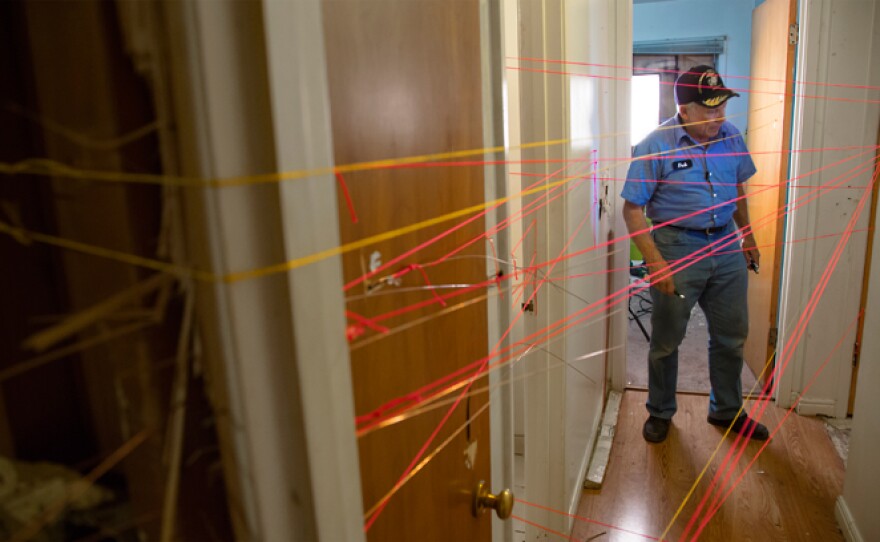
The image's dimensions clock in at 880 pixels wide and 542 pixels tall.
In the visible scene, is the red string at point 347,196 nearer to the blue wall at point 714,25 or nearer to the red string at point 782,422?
the red string at point 782,422

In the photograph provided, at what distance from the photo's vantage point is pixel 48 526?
1.37 ft

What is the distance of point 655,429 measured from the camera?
2.76 m

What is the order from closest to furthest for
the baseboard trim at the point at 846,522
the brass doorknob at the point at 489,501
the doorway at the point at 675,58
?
1. the brass doorknob at the point at 489,501
2. the baseboard trim at the point at 846,522
3. the doorway at the point at 675,58

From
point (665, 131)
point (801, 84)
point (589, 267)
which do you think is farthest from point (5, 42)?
point (801, 84)

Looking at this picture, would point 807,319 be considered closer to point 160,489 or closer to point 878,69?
point 878,69

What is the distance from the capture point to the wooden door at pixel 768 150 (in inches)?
110

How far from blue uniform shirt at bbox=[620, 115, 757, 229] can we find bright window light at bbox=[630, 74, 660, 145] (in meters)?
2.15

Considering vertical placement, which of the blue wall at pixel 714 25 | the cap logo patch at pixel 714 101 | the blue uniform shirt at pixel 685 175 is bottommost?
the blue uniform shirt at pixel 685 175

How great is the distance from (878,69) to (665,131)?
998mm

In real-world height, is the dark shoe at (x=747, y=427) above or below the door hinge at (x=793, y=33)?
below

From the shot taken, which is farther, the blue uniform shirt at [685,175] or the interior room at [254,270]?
the blue uniform shirt at [685,175]

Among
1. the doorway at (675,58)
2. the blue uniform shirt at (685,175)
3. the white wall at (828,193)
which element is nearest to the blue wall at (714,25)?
the doorway at (675,58)

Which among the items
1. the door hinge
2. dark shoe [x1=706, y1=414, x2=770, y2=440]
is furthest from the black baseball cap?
dark shoe [x1=706, y1=414, x2=770, y2=440]

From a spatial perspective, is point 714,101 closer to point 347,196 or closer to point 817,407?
point 817,407
